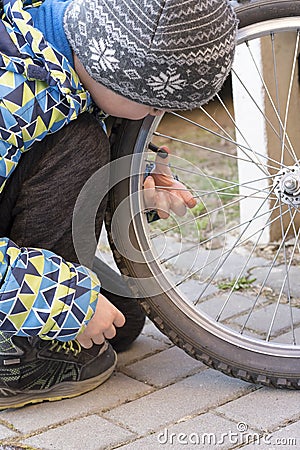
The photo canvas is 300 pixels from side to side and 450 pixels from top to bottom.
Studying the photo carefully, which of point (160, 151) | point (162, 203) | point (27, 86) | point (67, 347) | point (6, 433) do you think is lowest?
point (6, 433)

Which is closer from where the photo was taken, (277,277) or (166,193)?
(166,193)

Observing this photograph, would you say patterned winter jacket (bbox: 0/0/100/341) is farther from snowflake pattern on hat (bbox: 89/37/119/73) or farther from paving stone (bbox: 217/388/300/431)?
paving stone (bbox: 217/388/300/431)

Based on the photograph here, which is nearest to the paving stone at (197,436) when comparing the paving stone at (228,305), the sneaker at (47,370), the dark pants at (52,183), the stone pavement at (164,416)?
the stone pavement at (164,416)

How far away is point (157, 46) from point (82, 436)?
0.76 metres

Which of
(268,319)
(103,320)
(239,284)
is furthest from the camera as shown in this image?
(239,284)

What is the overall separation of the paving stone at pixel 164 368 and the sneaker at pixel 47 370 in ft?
0.24

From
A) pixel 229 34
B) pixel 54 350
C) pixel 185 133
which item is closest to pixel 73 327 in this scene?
pixel 54 350

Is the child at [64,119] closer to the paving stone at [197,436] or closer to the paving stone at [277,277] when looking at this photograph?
the paving stone at [197,436]

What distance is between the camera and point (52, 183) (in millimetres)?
1741

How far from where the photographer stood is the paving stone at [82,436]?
5.37 ft

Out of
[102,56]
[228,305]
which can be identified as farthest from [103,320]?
[228,305]

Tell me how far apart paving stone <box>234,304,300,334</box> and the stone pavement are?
26cm

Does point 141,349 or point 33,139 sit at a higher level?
point 33,139

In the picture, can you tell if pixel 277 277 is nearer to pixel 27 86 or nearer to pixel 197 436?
pixel 197 436
